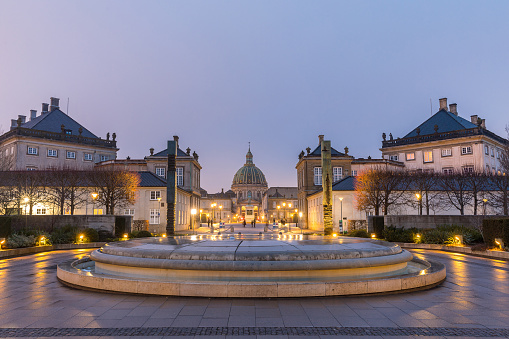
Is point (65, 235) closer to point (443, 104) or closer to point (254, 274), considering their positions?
point (254, 274)

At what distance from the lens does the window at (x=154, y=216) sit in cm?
5144

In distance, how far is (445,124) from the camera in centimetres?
7438

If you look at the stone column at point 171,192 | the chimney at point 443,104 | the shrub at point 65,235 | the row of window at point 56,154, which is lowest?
the shrub at point 65,235

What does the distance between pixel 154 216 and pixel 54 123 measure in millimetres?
40468

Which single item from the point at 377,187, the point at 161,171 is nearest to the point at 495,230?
the point at 377,187

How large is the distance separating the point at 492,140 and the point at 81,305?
7997 centimetres

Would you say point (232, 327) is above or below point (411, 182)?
below

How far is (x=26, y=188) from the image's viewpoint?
4006 cm

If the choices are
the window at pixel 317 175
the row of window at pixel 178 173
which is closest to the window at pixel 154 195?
the row of window at pixel 178 173

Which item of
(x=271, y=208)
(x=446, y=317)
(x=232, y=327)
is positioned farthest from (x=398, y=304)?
(x=271, y=208)

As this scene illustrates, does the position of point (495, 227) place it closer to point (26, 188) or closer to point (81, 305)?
point (81, 305)

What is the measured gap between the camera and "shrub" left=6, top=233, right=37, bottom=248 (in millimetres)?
21531

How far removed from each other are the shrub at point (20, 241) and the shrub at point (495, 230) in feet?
96.6

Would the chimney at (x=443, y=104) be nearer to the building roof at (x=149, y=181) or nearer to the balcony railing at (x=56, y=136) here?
the building roof at (x=149, y=181)
